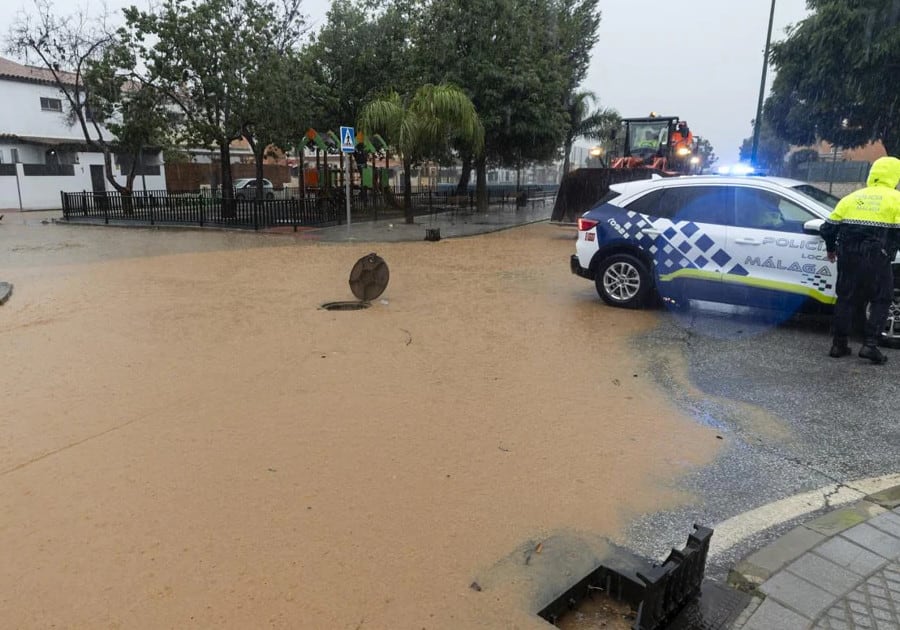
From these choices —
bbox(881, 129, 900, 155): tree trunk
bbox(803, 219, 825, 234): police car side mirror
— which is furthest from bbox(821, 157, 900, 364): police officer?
bbox(881, 129, 900, 155): tree trunk

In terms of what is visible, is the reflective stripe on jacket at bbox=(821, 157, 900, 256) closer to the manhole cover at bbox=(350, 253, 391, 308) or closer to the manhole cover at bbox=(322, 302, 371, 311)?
the manhole cover at bbox=(350, 253, 391, 308)

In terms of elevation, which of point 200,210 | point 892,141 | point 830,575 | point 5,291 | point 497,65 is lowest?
point 830,575

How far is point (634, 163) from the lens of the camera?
64.1ft

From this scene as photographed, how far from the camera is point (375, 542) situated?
123 inches

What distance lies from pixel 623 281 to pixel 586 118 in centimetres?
2328

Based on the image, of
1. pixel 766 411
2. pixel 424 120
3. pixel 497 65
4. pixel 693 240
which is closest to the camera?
pixel 766 411

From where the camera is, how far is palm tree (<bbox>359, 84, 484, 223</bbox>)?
18.2 metres

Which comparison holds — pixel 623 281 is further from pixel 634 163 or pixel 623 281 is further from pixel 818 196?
pixel 634 163

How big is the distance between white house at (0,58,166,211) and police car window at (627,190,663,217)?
99.2ft

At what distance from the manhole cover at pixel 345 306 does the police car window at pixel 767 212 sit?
15.8 feet

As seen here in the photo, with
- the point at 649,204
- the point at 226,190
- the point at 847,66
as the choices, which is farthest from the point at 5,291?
the point at 847,66

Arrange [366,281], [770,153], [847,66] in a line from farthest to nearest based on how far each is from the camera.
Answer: [770,153] < [847,66] < [366,281]

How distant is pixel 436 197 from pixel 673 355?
23.6 m

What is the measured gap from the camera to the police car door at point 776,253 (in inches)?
261
